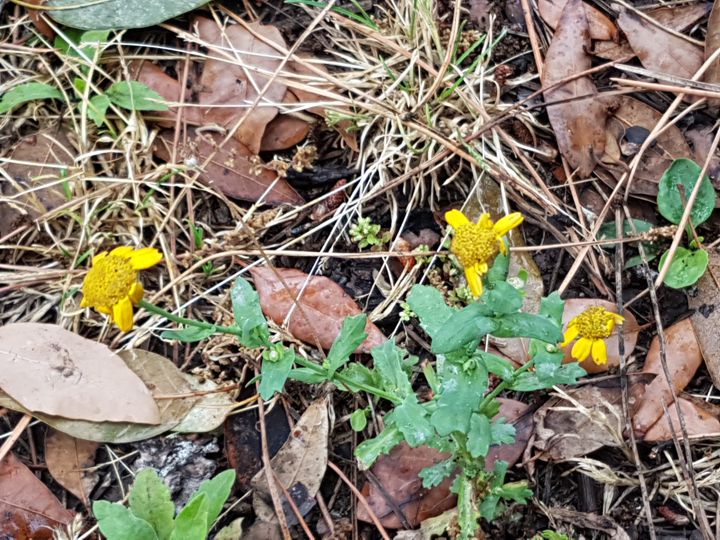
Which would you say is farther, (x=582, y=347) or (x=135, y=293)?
(x=582, y=347)

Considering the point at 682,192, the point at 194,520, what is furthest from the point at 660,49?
the point at 194,520

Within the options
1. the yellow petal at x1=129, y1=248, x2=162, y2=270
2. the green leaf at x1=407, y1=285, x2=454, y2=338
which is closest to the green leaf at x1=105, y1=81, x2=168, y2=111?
the yellow petal at x1=129, y1=248, x2=162, y2=270

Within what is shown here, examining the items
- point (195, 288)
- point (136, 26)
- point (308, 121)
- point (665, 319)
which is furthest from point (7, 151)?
point (665, 319)

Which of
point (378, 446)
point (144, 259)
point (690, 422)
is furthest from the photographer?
point (690, 422)

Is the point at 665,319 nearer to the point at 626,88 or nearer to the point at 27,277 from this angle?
the point at 626,88

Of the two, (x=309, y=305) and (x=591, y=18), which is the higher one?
(x=591, y=18)

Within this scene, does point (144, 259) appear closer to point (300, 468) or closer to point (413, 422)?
point (413, 422)

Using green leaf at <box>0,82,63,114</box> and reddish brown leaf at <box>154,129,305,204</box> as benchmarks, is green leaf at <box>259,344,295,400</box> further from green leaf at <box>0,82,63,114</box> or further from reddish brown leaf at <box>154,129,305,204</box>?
green leaf at <box>0,82,63,114</box>
